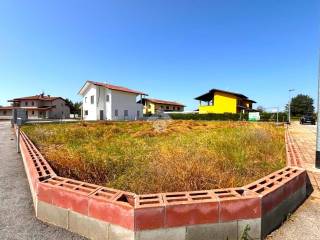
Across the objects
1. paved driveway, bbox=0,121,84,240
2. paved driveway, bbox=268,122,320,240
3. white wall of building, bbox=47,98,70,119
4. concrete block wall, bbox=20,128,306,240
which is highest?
white wall of building, bbox=47,98,70,119

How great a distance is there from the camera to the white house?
44688 millimetres

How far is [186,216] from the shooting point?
255cm

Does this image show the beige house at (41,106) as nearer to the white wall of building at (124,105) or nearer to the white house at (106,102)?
the white house at (106,102)

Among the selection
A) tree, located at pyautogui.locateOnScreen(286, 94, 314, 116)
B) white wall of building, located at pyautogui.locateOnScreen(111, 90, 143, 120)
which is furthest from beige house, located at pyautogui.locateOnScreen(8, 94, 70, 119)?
tree, located at pyautogui.locateOnScreen(286, 94, 314, 116)

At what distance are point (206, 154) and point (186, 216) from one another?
323 centimetres

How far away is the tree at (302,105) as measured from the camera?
266 ft

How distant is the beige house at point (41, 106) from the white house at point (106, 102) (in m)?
17.9

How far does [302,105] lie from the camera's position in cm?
8275

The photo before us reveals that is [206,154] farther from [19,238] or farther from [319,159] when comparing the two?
[19,238]

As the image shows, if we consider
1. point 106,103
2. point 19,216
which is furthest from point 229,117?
point 19,216

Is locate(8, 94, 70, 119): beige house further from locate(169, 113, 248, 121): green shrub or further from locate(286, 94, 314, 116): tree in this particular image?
locate(286, 94, 314, 116): tree

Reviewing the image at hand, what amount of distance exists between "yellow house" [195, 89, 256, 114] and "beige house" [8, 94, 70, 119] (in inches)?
1370

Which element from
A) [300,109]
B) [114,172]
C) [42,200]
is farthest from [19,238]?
[300,109]

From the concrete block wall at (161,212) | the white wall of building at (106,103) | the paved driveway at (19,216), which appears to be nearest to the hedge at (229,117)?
the white wall of building at (106,103)
